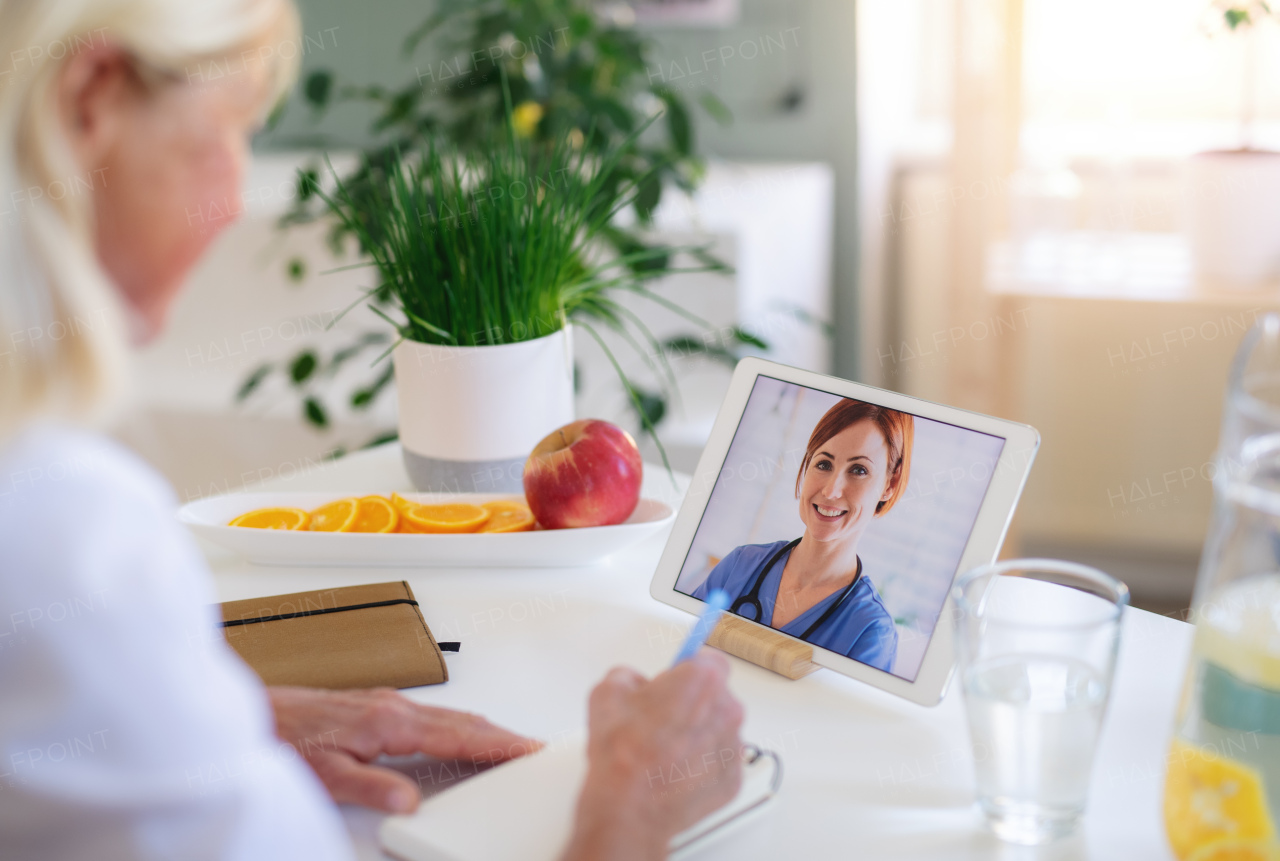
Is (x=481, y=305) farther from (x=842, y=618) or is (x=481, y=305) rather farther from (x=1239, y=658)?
(x=1239, y=658)

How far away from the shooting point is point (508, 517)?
1.06 metres

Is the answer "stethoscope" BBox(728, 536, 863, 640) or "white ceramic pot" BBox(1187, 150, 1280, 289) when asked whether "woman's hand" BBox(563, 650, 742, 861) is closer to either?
"stethoscope" BBox(728, 536, 863, 640)

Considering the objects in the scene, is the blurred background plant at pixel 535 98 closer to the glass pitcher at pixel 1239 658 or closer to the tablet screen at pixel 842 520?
the tablet screen at pixel 842 520

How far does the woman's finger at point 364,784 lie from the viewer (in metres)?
0.65

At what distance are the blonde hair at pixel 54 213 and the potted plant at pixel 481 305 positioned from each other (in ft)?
1.93

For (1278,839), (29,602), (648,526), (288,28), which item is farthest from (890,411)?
(29,602)

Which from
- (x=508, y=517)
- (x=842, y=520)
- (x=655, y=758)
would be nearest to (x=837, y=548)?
(x=842, y=520)

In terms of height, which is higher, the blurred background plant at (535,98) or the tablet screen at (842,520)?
the blurred background plant at (535,98)

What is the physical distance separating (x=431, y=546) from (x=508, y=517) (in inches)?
3.2

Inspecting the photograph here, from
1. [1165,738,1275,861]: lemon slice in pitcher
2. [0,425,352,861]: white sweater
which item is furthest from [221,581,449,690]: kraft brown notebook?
[1165,738,1275,861]: lemon slice in pitcher

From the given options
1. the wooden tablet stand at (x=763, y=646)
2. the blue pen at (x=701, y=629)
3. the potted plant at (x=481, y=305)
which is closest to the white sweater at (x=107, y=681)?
the blue pen at (x=701, y=629)

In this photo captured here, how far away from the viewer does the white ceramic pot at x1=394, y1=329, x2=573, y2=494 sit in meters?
1.10

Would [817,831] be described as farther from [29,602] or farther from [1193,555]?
[1193,555]

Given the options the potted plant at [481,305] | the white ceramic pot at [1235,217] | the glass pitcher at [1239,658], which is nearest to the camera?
the glass pitcher at [1239,658]
